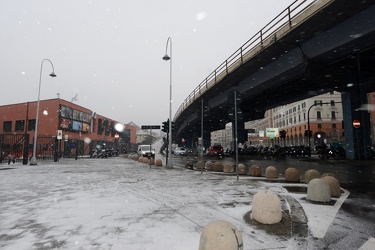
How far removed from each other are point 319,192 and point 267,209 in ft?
7.91

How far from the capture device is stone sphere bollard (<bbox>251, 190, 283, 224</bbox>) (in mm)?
4629

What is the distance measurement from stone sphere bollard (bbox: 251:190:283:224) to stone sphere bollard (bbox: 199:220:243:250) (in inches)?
73.9

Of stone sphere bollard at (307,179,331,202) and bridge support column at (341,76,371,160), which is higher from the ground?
bridge support column at (341,76,371,160)

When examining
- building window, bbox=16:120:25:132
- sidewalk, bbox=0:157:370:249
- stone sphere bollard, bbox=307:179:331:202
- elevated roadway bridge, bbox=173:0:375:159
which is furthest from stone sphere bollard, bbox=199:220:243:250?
building window, bbox=16:120:25:132

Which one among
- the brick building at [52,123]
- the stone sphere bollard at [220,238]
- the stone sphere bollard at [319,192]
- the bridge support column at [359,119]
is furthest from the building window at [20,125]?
the stone sphere bollard at [220,238]

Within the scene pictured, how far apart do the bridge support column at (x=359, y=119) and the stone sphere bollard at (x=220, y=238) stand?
2180cm

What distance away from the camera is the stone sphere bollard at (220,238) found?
2895 millimetres

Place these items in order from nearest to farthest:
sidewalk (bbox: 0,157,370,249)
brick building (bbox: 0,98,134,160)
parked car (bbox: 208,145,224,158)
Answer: sidewalk (bbox: 0,157,370,249)
parked car (bbox: 208,145,224,158)
brick building (bbox: 0,98,134,160)

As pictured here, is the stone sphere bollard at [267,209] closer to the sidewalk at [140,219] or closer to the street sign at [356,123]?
the sidewalk at [140,219]

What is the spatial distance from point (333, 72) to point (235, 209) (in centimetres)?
1759

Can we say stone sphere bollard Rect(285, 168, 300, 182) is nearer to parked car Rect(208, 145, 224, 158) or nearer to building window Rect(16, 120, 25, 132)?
parked car Rect(208, 145, 224, 158)

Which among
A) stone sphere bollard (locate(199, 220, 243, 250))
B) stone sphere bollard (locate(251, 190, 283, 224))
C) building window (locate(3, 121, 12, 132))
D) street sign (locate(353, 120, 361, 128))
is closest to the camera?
stone sphere bollard (locate(199, 220, 243, 250))

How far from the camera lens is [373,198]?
Result: 21.9ft

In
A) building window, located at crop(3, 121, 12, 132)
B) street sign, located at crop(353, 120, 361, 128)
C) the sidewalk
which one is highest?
building window, located at crop(3, 121, 12, 132)
